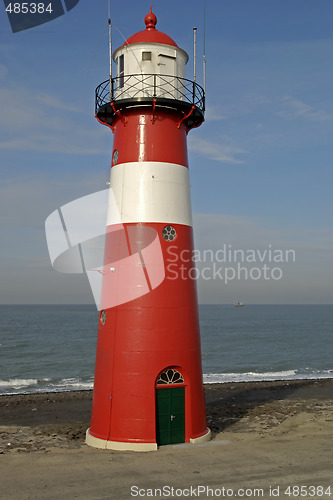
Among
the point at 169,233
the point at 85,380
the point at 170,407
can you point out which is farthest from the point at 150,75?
the point at 85,380

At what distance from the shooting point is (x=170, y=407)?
15344 millimetres

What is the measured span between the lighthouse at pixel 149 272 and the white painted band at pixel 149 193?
0.03 meters

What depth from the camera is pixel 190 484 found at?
475 inches

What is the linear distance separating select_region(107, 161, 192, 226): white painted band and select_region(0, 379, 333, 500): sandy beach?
676cm

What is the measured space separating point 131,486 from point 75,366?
37079 millimetres

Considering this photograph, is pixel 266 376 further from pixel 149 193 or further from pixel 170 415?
pixel 149 193

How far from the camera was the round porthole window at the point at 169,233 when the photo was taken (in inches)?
613

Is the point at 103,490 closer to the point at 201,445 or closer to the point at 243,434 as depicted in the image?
the point at 201,445

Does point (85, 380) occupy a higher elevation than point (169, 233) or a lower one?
lower

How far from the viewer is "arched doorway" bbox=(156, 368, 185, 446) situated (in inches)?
599

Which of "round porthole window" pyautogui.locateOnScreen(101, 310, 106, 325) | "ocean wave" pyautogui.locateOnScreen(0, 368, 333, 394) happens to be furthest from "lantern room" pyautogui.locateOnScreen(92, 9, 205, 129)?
"ocean wave" pyautogui.locateOnScreen(0, 368, 333, 394)

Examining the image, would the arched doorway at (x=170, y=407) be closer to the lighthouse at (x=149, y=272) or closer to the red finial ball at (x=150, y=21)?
the lighthouse at (x=149, y=272)

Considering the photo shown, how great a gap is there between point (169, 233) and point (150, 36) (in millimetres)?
5873

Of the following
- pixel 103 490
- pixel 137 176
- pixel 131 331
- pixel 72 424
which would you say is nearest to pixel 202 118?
pixel 137 176
